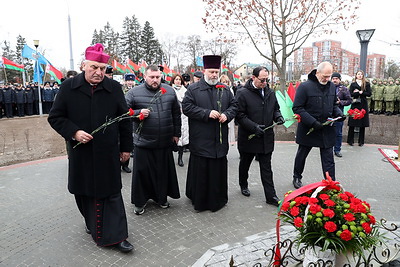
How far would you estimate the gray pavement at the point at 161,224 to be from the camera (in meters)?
3.54

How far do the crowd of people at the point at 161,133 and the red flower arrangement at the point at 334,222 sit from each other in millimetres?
1464

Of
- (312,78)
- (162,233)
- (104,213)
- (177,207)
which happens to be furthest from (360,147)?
(104,213)

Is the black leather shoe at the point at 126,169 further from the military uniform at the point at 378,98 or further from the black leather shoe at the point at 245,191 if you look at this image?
the military uniform at the point at 378,98

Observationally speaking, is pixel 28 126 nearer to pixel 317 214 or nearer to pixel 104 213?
pixel 104 213

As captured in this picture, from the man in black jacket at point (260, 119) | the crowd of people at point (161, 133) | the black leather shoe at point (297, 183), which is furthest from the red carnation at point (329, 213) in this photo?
the black leather shoe at point (297, 183)

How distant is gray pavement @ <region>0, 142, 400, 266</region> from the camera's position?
3543 mm

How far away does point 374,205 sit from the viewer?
5012 millimetres

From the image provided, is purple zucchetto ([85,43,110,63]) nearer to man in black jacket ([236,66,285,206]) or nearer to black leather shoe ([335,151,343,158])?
man in black jacket ([236,66,285,206])

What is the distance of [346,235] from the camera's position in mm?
2432

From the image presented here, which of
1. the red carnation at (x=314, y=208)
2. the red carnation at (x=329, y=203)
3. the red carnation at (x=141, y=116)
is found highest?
the red carnation at (x=141, y=116)

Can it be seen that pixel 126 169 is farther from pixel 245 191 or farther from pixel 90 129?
pixel 90 129

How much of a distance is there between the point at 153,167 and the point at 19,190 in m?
2.92

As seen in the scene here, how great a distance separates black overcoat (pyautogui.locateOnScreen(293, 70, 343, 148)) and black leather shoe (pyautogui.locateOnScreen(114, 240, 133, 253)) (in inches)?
130

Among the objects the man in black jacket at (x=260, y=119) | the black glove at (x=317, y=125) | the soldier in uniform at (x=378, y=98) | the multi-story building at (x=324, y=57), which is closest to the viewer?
the man in black jacket at (x=260, y=119)
